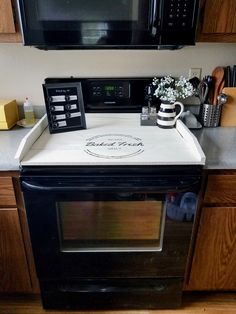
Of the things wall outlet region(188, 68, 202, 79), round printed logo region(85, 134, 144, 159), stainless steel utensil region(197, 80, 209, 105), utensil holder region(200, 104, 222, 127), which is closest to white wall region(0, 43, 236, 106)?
wall outlet region(188, 68, 202, 79)

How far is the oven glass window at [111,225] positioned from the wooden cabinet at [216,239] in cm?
22

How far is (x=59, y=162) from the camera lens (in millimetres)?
1029

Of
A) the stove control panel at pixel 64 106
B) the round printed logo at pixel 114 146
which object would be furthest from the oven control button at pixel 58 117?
the round printed logo at pixel 114 146

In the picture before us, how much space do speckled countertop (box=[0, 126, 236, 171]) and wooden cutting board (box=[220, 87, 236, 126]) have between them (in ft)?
Result: 0.14

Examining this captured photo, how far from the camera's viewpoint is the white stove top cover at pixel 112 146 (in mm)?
1046

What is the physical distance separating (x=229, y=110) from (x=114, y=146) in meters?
0.76

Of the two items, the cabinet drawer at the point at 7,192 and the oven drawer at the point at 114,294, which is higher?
the cabinet drawer at the point at 7,192

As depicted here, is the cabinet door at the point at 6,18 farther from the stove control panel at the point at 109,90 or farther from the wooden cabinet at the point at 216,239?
the wooden cabinet at the point at 216,239

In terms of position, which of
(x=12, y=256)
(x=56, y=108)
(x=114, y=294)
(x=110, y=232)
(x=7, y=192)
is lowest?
(x=114, y=294)

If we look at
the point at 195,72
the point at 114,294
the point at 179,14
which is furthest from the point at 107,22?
the point at 114,294

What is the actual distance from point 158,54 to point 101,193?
893mm

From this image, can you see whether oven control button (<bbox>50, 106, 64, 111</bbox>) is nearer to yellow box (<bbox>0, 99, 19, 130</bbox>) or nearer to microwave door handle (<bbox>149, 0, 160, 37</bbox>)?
yellow box (<bbox>0, 99, 19, 130</bbox>)

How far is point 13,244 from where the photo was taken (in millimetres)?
1241

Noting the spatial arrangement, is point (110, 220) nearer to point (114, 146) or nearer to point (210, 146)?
point (114, 146)
